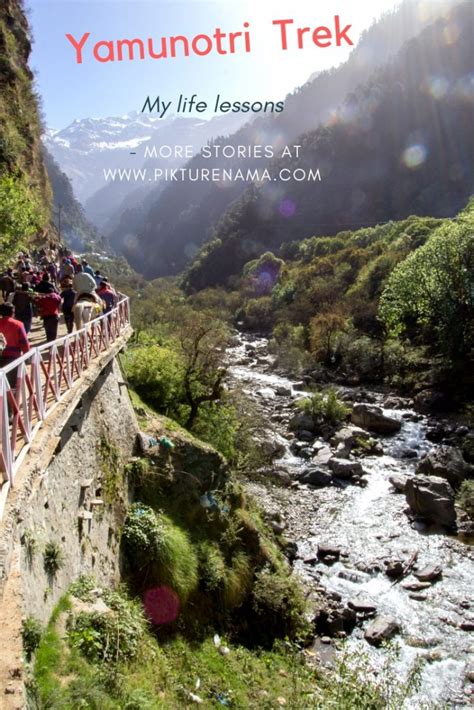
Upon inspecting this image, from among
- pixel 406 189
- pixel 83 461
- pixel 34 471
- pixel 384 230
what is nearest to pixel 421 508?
pixel 83 461

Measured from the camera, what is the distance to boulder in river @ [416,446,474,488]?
20516 mm

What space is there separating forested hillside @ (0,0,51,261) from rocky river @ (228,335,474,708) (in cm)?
1679

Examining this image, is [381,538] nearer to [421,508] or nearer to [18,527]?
[421,508]

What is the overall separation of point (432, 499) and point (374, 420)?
991cm

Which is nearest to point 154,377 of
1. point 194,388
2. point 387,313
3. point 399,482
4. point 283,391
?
point 194,388

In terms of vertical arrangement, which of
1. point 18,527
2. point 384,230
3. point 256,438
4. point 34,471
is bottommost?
point 256,438

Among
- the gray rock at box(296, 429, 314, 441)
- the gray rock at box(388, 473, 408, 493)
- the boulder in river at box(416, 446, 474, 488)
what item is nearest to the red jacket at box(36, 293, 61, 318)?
the gray rock at box(388, 473, 408, 493)

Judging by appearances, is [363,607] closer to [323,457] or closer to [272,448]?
[323,457]

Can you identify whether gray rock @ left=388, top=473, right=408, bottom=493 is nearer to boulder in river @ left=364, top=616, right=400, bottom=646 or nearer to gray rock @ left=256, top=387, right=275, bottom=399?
boulder in river @ left=364, top=616, right=400, bottom=646

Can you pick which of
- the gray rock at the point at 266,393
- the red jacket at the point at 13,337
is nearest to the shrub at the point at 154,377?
the red jacket at the point at 13,337

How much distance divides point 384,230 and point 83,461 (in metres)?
72.7

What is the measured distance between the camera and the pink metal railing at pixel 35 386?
541cm

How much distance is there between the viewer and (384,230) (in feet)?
243

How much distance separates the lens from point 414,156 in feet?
336
